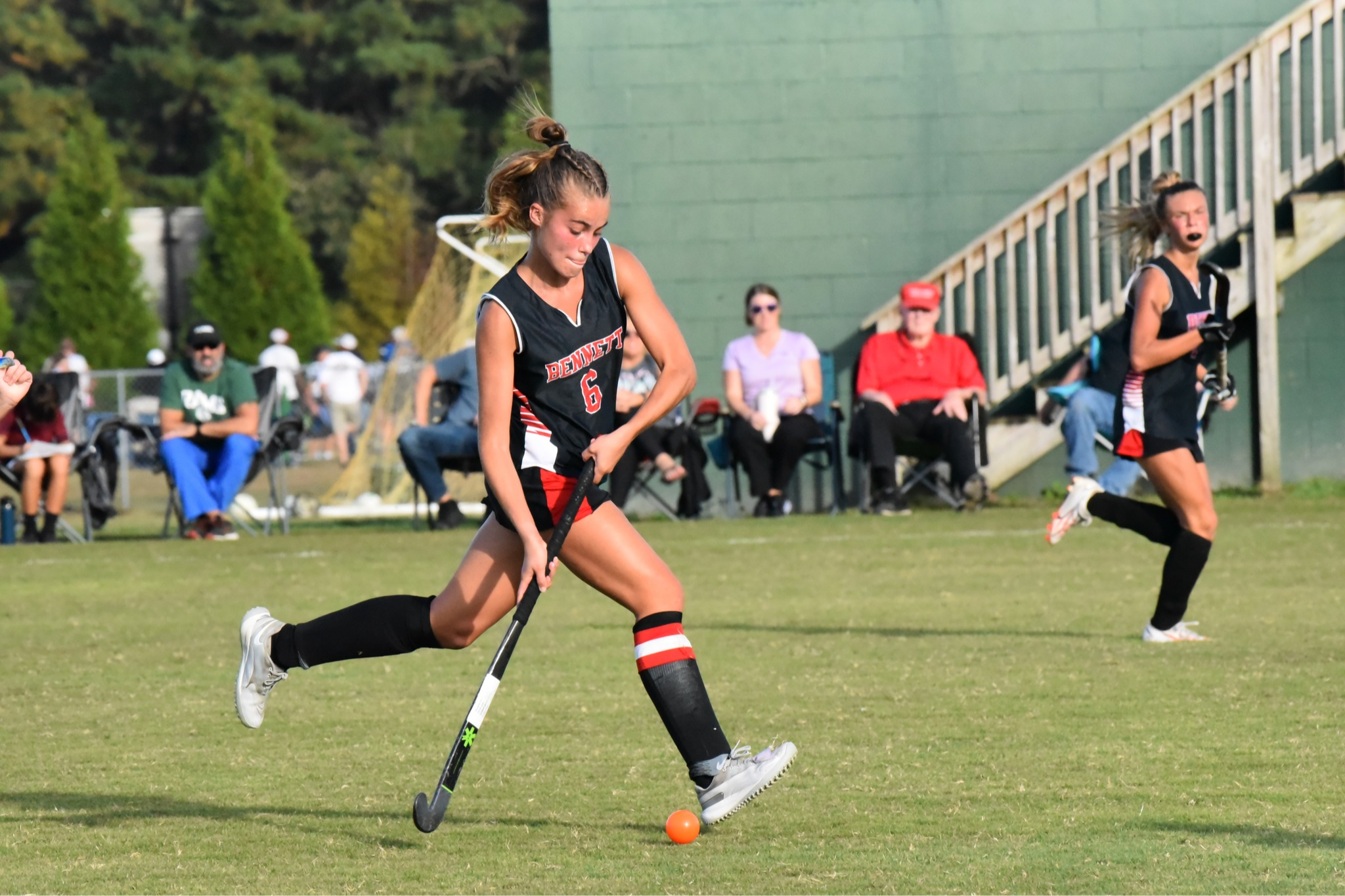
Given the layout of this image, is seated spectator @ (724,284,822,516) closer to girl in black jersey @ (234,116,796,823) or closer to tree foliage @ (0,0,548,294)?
girl in black jersey @ (234,116,796,823)

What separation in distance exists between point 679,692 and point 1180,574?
3.30 m

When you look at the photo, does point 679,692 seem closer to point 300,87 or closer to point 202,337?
point 202,337

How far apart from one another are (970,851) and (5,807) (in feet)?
8.11

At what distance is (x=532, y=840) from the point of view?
4.38 m

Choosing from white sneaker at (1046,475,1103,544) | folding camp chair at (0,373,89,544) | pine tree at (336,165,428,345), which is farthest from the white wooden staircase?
pine tree at (336,165,428,345)

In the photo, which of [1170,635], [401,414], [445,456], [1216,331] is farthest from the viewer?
[401,414]

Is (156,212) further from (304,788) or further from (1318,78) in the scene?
(304,788)

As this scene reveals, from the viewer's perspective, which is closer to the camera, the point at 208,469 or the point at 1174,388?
the point at 1174,388

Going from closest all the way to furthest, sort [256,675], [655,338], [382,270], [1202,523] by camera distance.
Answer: [655,338] → [256,675] → [1202,523] → [382,270]

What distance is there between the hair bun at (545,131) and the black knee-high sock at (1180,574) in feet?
11.3

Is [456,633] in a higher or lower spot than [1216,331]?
lower

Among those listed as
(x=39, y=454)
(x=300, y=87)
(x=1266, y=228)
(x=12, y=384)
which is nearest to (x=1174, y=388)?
(x=12, y=384)


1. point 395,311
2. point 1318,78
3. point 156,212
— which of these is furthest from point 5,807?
point 156,212

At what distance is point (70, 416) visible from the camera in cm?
1397
